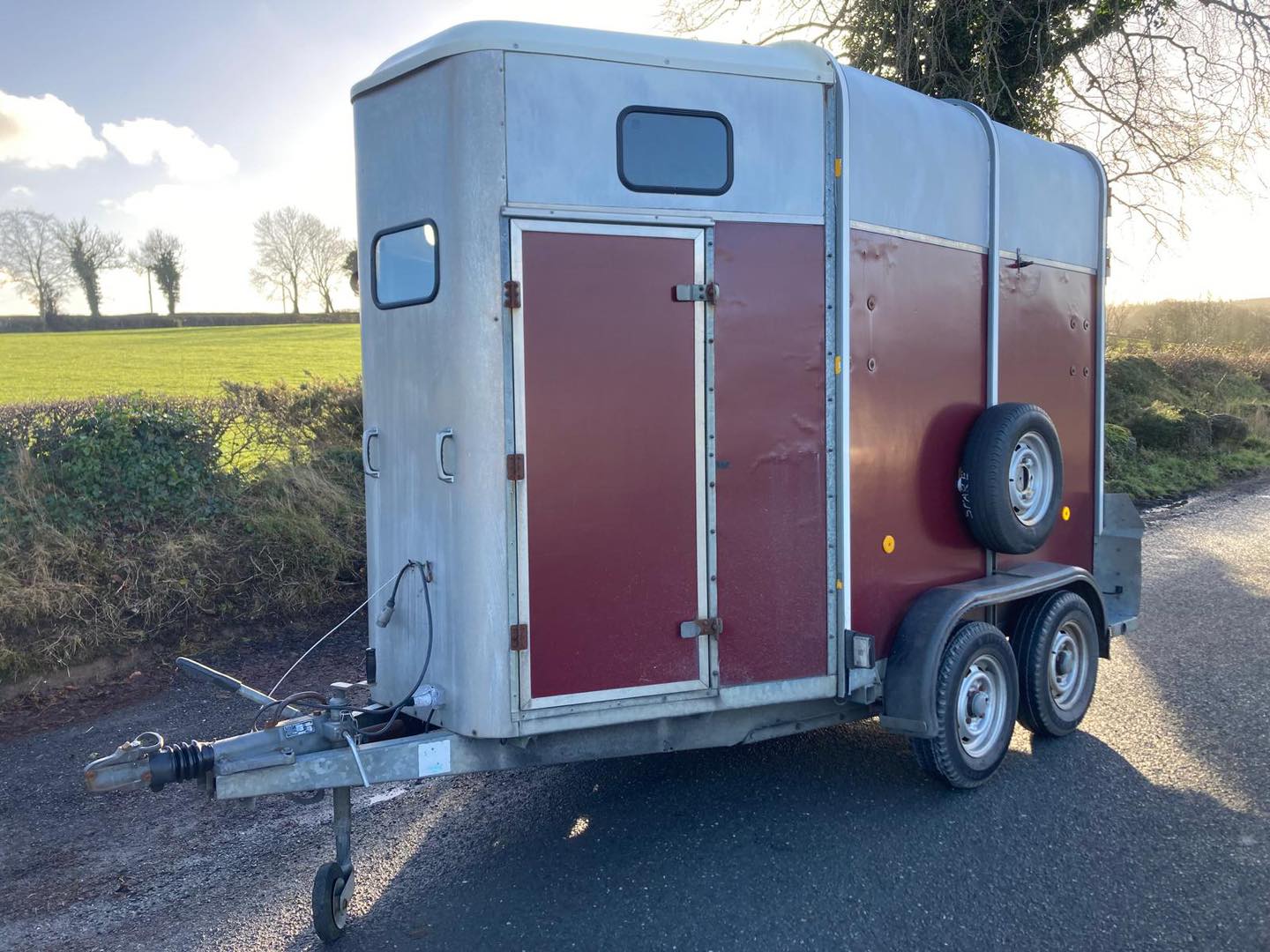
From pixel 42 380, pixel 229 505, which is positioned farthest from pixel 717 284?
pixel 42 380

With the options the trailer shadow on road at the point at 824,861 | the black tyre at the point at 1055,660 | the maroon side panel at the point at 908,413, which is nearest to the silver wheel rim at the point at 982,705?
the trailer shadow on road at the point at 824,861

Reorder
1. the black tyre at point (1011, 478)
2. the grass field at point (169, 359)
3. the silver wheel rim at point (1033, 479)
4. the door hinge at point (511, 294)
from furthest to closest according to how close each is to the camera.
A: 1. the grass field at point (169, 359)
2. the silver wheel rim at point (1033, 479)
3. the black tyre at point (1011, 478)
4. the door hinge at point (511, 294)

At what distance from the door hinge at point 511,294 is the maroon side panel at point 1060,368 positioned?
275cm

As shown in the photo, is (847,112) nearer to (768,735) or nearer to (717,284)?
(717,284)

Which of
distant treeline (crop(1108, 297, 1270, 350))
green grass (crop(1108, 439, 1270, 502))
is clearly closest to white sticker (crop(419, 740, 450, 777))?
green grass (crop(1108, 439, 1270, 502))

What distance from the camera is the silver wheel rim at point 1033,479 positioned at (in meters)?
5.03

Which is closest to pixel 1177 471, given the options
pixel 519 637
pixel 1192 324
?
pixel 1192 324

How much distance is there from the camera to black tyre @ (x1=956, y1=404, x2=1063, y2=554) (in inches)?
187

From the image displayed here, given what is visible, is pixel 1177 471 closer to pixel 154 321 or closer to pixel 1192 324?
pixel 1192 324

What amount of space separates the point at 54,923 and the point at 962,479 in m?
4.17

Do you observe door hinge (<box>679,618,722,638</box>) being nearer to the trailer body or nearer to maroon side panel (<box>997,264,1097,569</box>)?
the trailer body

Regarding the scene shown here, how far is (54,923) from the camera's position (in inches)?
142

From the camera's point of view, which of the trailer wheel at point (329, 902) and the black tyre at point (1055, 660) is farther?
the black tyre at point (1055, 660)

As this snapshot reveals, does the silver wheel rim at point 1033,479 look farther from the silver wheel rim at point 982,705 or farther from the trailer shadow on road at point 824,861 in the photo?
the trailer shadow on road at point 824,861
